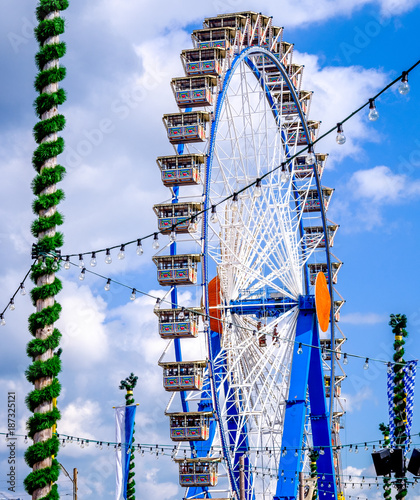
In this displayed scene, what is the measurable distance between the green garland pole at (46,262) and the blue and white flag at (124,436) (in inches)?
713

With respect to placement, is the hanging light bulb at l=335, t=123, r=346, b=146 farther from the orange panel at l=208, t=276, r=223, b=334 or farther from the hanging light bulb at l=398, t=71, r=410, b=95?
the orange panel at l=208, t=276, r=223, b=334

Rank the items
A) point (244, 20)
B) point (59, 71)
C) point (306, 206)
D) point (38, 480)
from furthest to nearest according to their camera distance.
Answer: point (306, 206) → point (244, 20) → point (59, 71) → point (38, 480)

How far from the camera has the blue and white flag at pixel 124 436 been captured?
106 ft

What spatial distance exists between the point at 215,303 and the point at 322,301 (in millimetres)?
4412

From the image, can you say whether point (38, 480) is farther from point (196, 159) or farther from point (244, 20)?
point (244, 20)

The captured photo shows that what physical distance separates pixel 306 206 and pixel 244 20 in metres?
9.49

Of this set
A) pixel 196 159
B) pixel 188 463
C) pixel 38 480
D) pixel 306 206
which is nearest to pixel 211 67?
pixel 196 159

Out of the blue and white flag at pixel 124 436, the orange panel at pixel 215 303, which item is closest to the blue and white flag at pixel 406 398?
the orange panel at pixel 215 303

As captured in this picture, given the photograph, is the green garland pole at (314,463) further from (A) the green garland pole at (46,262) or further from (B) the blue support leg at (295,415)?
(A) the green garland pole at (46,262)

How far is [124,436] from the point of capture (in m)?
32.4

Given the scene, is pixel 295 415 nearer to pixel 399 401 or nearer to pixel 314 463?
pixel 399 401

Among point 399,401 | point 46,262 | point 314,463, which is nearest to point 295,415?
point 399,401

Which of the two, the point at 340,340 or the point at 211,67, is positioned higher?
the point at 211,67

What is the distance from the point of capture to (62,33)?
15.4 metres
